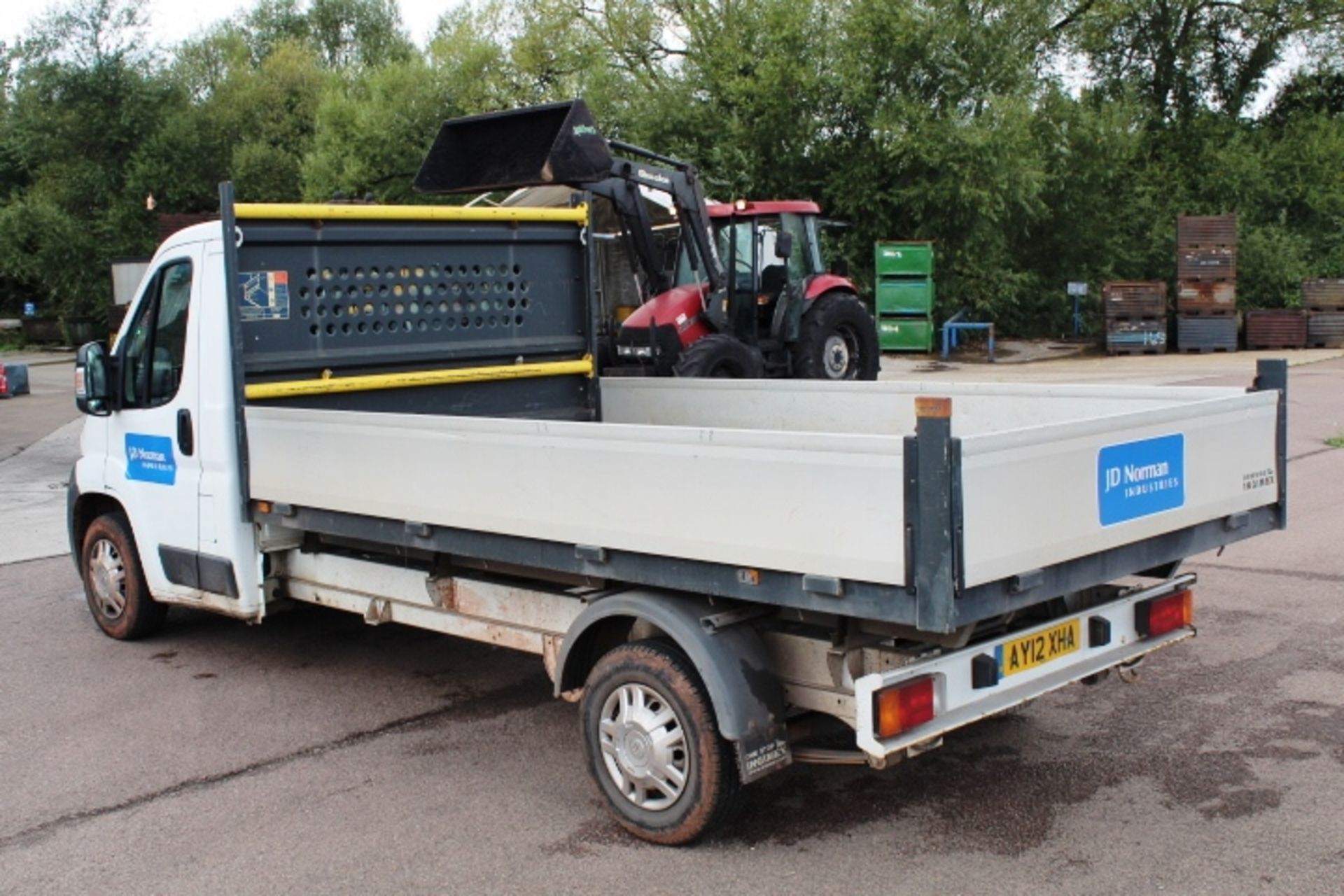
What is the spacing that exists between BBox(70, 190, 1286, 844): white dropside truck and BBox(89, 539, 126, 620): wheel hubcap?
0.06 feet

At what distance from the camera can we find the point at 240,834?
15.4 ft

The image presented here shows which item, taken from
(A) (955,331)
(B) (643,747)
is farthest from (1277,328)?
(B) (643,747)

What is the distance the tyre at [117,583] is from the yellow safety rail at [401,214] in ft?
6.59

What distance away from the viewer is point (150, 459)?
6.71 meters

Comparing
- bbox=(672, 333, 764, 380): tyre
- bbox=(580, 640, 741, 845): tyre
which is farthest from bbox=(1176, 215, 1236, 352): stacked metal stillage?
bbox=(580, 640, 741, 845): tyre

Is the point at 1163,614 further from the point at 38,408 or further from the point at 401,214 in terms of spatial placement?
the point at 38,408

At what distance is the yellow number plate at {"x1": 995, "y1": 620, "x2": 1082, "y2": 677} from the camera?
4.31m

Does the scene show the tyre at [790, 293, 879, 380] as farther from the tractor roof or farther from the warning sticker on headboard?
the warning sticker on headboard

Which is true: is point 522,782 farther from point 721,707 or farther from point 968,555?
point 968,555

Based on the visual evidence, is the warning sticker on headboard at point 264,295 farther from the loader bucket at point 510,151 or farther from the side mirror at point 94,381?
the loader bucket at point 510,151

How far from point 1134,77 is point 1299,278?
290 inches

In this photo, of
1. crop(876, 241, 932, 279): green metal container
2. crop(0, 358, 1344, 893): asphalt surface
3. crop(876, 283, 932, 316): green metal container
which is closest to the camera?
crop(0, 358, 1344, 893): asphalt surface

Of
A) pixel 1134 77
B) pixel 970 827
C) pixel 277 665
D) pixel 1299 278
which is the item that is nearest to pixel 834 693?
pixel 970 827

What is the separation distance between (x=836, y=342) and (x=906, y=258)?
1080 cm
